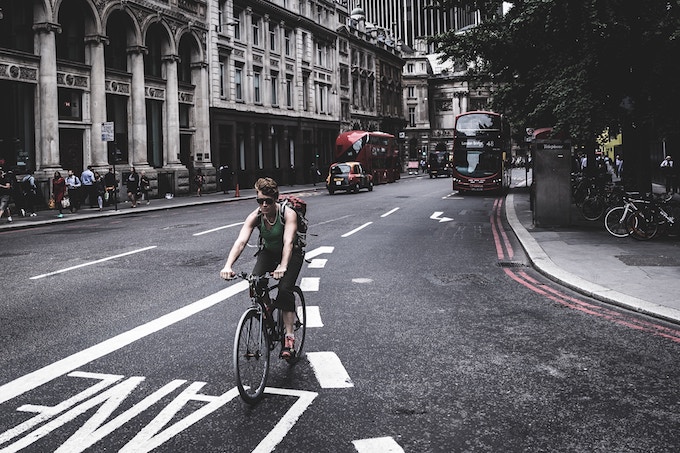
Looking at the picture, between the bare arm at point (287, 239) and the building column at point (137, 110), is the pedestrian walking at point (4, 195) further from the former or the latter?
the bare arm at point (287, 239)

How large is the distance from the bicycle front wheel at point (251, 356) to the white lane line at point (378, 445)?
3.35 feet

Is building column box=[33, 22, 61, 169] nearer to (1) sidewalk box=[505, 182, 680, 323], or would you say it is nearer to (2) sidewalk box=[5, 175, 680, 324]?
(2) sidewalk box=[5, 175, 680, 324]

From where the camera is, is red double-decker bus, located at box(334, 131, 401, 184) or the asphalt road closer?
the asphalt road

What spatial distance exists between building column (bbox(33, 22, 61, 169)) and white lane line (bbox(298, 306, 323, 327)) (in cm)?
2340

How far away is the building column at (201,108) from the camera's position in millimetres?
40344

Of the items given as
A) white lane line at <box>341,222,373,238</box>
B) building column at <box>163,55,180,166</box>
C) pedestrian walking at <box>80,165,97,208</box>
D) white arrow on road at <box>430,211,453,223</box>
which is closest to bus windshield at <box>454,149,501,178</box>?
white arrow on road at <box>430,211,453,223</box>

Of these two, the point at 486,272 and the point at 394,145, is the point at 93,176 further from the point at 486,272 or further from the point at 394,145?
the point at 394,145

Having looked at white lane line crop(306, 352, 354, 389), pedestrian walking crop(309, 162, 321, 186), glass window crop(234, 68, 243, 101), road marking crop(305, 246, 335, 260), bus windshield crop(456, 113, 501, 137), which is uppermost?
glass window crop(234, 68, 243, 101)

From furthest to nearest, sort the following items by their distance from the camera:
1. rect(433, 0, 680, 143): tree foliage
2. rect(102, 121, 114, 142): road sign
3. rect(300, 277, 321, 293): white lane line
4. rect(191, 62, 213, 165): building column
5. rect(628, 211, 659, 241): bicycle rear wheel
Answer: rect(191, 62, 213, 165): building column → rect(102, 121, 114, 142): road sign → rect(628, 211, 659, 241): bicycle rear wheel → rect(433, 0, 680, 143): tree foliage → rect(300, 277, 321, 293): white lane line

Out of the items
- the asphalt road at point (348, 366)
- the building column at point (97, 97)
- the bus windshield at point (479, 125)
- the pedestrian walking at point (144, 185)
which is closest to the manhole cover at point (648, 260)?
the asphalt road at point (348, 366)

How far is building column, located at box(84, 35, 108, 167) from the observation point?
31.3 metres

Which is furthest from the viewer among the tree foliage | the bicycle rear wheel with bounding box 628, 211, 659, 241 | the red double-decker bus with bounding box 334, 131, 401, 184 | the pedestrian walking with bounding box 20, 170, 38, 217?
the red double-decker bus with bounding box 334, 131, 401, 184

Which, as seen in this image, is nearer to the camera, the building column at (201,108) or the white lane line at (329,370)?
the white lane line at (329,370)

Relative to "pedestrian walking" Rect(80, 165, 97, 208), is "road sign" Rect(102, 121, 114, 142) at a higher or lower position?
higher
